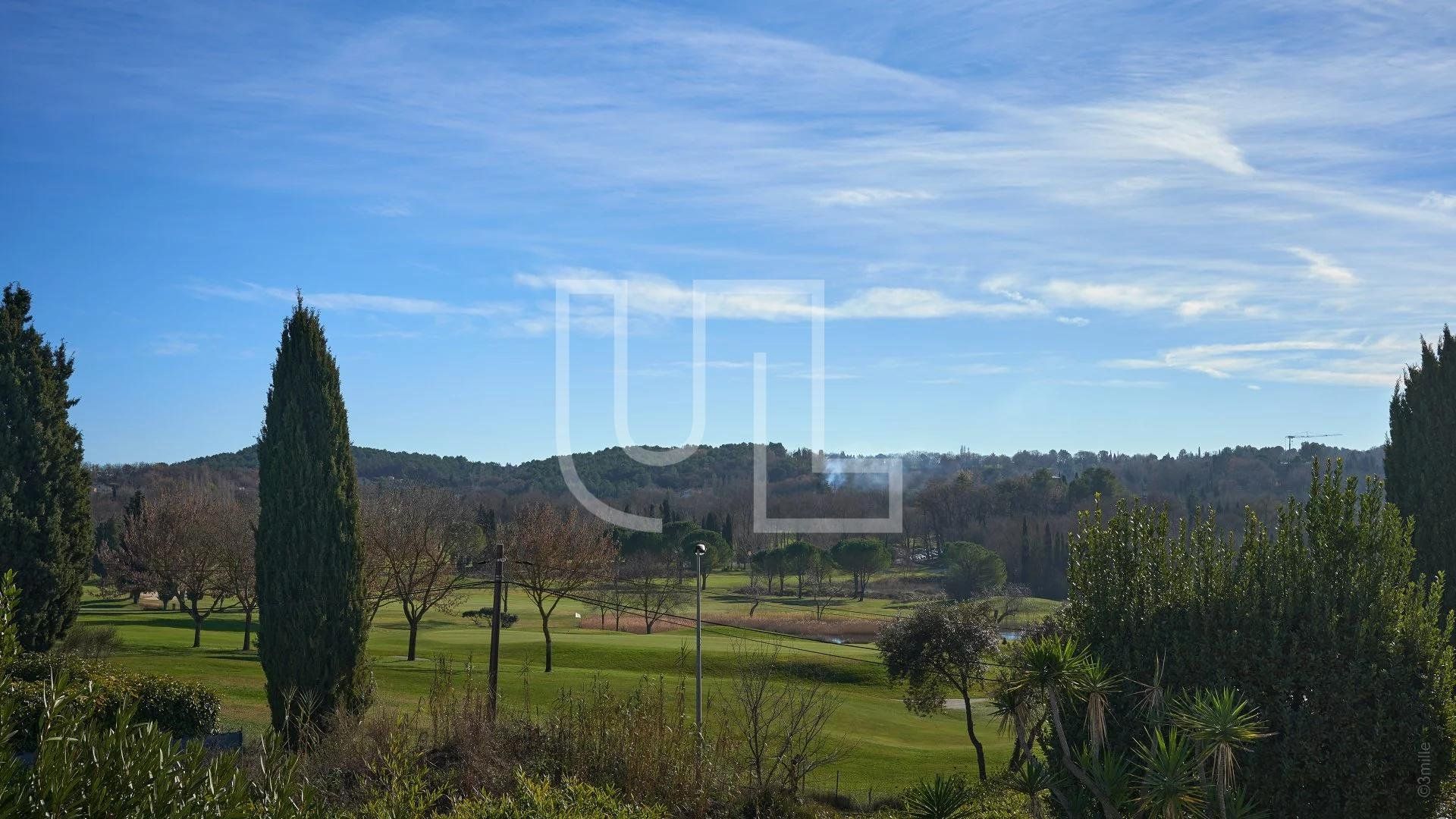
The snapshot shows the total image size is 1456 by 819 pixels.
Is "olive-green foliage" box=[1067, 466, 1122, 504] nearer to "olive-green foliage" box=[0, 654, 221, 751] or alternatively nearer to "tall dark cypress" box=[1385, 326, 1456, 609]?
"tall dark cypress" box=[1385, 326, 1456, 609]

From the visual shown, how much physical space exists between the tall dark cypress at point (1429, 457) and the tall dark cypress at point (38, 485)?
2681cm

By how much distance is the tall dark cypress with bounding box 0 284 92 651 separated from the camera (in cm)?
2212

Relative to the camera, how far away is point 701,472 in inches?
5349

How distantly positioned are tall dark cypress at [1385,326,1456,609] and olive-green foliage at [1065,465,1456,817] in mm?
8098

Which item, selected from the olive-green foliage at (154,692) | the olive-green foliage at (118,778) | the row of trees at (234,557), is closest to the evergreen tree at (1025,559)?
the row of trees at (234,557)

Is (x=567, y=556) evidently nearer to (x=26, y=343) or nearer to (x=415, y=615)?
(x=415, y=615)

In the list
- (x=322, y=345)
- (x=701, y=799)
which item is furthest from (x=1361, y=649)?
(x=322, y=345)

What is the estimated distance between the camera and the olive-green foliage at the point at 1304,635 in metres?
11.0

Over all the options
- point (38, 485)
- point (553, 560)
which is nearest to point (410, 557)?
point (553, 560)

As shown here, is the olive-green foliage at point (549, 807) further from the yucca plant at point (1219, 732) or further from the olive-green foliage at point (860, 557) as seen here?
the olive-green foliage at point (860, 557)

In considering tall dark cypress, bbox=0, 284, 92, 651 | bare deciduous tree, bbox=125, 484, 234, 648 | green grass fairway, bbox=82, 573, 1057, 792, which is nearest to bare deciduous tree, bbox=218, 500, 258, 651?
bare deciduous tree, bbox=125, 484, 234, 648

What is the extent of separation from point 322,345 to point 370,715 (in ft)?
24.5

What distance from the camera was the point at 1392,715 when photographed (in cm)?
1105

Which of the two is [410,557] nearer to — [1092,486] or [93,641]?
[93,641]
